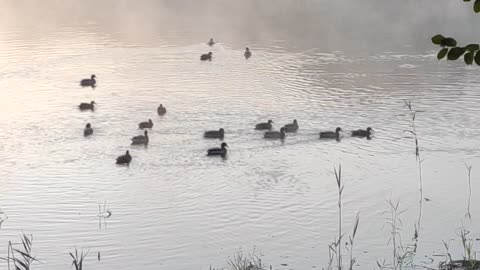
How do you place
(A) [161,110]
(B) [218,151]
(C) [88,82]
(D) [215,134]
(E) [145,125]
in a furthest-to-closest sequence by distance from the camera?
(C) [88,82], (A) [161,110], (E) [145,125], (D) [215,134], (B) [218,151]

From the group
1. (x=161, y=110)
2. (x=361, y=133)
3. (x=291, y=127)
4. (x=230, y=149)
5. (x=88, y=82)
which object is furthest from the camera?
(x=88, y=82)

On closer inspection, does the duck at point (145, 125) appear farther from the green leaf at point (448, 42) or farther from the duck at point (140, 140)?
the green leaf at point (448, 42)

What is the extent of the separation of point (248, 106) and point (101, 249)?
298 inches


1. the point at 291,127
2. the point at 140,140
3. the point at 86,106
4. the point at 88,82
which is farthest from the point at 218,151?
the point at 88,82

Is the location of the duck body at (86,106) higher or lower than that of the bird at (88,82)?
lower

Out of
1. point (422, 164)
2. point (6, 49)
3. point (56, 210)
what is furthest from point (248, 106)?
point (6, 49)

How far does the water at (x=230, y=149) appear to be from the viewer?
936 centimetres

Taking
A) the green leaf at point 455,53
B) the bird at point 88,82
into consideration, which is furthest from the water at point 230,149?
the green leaf at point 455,53

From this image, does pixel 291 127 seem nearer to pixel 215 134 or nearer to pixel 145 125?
pixel 215 134

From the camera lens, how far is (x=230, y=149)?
1334cm

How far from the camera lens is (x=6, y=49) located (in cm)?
2322

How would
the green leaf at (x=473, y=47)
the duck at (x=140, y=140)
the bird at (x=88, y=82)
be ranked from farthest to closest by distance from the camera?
the bird at (x=88, y=82) < the duck at (x=140, y=140) < the green leaf at (x=473, y=47)

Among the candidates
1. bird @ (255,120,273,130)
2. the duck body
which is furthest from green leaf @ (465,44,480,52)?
the duck body

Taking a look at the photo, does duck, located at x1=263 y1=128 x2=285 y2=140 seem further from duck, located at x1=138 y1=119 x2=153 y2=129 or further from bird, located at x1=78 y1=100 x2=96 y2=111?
bird, located at x1=78 y1=100 x2=96 y2=111
